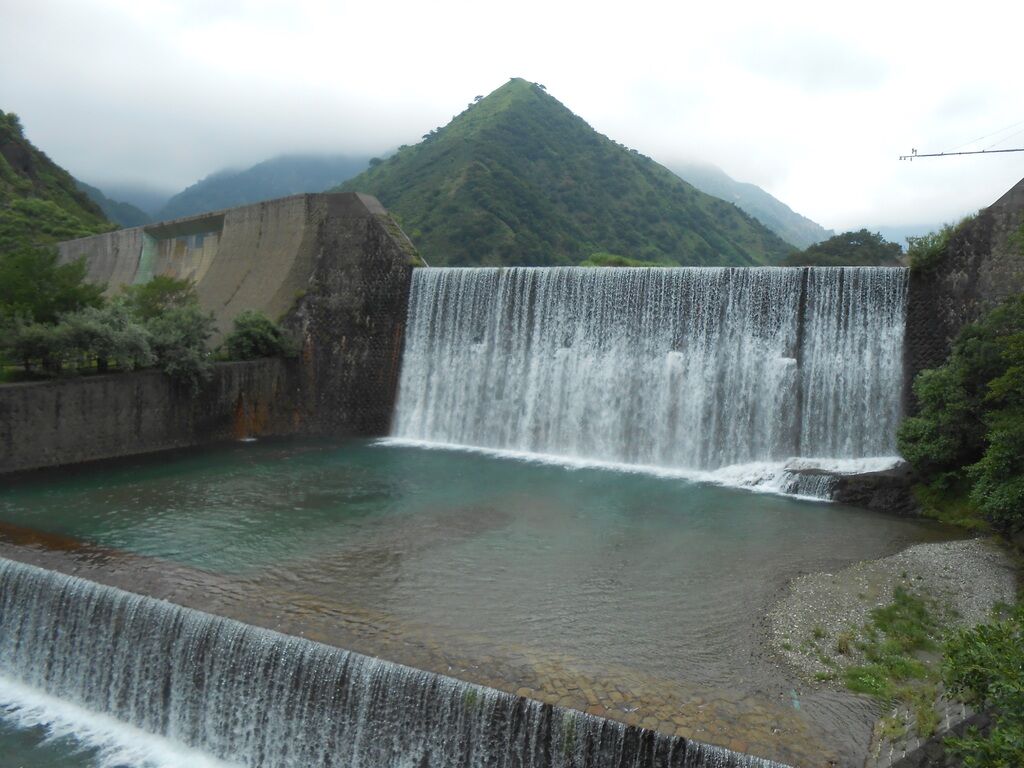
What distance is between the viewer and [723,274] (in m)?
15.8

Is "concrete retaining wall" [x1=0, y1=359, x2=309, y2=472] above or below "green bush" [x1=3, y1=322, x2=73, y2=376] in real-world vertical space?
below

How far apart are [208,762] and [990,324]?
40.9ft

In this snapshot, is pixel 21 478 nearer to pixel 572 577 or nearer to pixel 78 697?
pixel 78 697

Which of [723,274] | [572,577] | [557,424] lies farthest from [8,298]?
[723,274]

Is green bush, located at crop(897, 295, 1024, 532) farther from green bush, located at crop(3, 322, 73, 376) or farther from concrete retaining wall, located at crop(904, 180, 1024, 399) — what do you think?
green bush, located at crop(3, 322, 73, 376)

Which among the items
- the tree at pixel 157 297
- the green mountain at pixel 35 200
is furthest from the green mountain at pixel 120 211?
the tree at pixel 157 297

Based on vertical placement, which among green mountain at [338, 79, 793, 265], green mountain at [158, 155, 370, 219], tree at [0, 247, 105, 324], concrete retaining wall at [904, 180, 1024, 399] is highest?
green mountain at [158, 155, 370, 219]

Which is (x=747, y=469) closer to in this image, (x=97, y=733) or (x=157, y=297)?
(x=97, y=733)

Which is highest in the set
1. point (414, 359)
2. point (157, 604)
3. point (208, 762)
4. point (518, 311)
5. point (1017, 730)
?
point (518, 311)

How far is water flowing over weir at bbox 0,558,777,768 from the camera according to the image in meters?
5.52

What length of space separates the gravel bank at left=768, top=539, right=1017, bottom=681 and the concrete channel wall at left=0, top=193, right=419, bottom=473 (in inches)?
524

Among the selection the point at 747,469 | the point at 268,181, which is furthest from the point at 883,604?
the point at 268,181

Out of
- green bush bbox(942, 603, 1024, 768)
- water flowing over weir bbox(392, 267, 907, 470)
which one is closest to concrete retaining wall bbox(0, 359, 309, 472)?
water flowing over weir bbox(392, 267, 907, 470)

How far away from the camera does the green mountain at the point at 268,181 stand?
106125 millimetres
